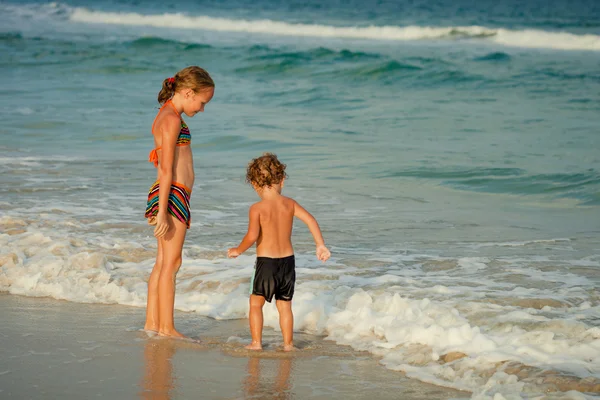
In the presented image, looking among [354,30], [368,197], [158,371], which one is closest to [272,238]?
[158,371]

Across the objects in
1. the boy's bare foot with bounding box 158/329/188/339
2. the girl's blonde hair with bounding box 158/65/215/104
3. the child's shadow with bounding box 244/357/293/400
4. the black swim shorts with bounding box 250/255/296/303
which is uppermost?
the girl's blonde hair with bounding box 158/65/215/104

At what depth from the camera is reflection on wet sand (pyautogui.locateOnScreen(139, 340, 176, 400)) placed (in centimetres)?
407

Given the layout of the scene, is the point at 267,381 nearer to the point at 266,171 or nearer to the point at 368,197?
the point at 266,171

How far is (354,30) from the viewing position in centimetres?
4228

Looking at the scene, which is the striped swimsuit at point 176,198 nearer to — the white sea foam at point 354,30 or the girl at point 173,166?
the girl at point 173,166

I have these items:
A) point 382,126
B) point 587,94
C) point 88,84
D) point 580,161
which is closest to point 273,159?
point 580,161

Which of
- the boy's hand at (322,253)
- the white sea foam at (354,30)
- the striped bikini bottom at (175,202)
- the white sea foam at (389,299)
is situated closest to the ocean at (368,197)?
the white sea foam at (389,299)

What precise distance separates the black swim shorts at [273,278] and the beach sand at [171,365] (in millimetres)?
351

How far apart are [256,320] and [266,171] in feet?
2.80

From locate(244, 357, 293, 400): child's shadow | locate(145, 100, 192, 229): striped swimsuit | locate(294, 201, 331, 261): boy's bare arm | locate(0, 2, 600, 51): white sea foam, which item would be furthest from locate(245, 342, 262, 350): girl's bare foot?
locate(0, 2, 600, 51): white sea foam

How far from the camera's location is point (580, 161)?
11.6 metres

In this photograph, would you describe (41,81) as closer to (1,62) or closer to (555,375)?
(1,62)

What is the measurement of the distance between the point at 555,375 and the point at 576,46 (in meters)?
31.8

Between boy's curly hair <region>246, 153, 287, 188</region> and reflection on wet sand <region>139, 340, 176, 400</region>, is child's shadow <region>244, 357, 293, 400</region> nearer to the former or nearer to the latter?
reflection on wet sand <region>139, 340, 176, 400</region>
